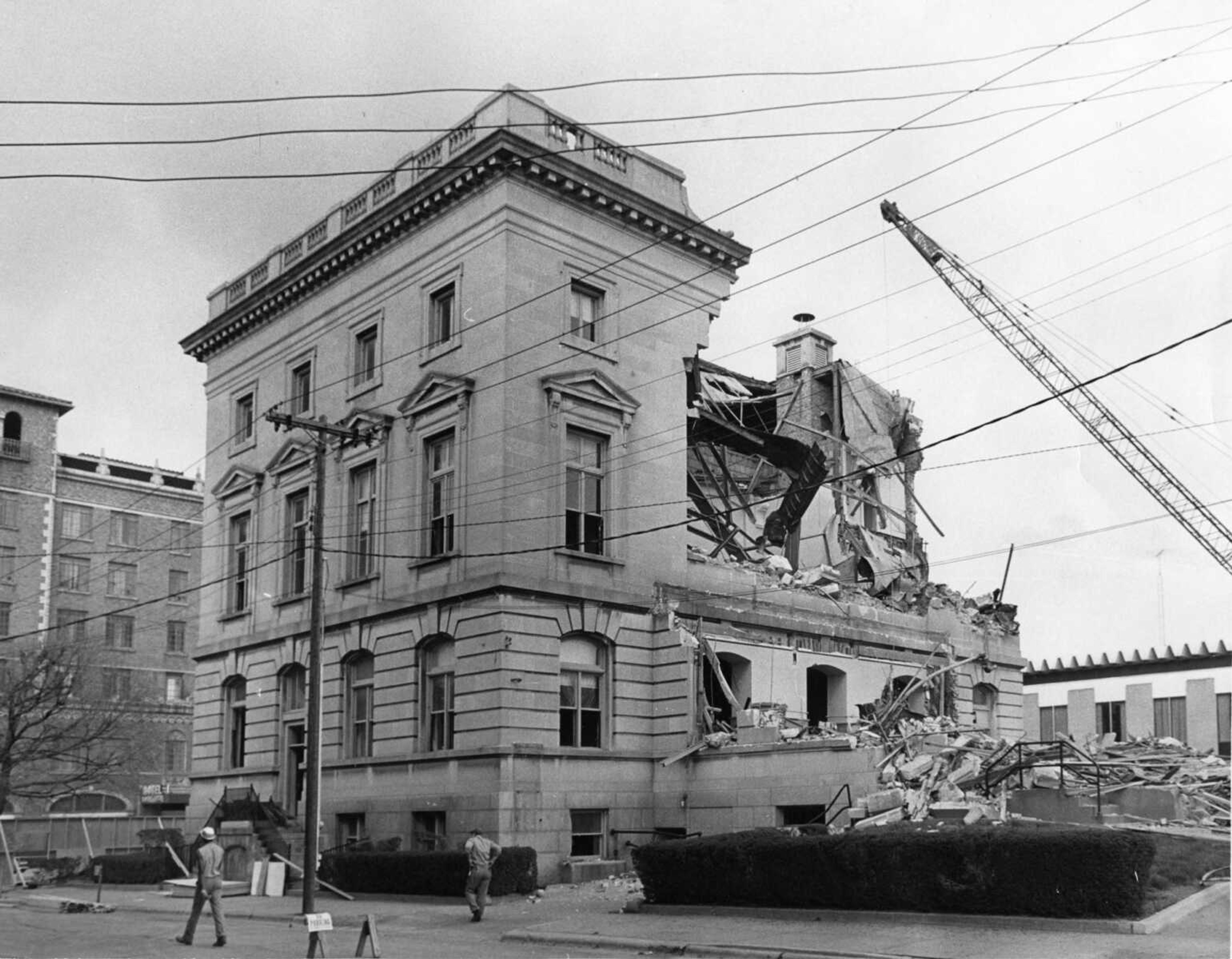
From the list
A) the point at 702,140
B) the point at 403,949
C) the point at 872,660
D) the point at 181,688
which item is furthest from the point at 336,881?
the point at 181,688

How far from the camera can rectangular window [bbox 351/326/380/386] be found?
130 feet

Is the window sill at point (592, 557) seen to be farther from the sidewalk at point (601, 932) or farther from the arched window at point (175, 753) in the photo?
the arched window at point (175, 753)

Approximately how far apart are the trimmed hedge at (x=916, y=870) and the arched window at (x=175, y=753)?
60318 mm

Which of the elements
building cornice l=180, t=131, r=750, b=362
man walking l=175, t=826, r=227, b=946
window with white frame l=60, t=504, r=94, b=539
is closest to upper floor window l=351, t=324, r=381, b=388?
building cornice l=180, t=131, r=750, b=362

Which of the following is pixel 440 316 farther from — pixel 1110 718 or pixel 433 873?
pixel 1110 718

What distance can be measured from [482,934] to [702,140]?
44.6ft

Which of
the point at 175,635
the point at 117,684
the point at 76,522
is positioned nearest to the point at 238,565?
the point at 76,522

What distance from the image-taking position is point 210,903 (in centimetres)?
2262

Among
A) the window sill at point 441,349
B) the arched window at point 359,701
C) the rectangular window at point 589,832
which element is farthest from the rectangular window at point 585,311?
the rectangular window at point 589,832

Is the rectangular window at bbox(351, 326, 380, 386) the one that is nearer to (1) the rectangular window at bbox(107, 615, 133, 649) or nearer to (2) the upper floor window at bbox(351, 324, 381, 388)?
(2) the upper floor window at bbox(351, 324, 381, 388)

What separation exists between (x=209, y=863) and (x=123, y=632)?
2187 inches

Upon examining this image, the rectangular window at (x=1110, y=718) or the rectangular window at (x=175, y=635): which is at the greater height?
the rectangular window at (x=175, y=635)

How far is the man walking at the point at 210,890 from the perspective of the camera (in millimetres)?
22312

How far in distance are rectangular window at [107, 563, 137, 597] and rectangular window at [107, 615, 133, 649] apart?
3.14m
